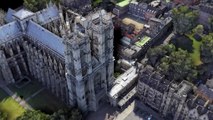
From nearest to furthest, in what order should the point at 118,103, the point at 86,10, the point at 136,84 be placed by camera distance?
the point at 118,103 < the point at 136,84 < the point at 86,10

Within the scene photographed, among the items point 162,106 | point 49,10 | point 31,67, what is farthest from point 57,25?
point 162,106

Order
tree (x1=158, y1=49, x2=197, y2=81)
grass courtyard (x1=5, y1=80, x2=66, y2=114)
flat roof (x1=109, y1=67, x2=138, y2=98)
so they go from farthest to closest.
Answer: tree (x1=158, y1=49, x2=197, y2=81) → grass courtyard (x1=5, y1=80, x2=66, y2=114) → flat roof (x1=109, y1=67, x2=138, y2=98)

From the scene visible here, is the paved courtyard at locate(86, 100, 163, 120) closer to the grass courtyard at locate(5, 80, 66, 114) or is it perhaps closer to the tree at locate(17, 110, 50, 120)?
the grass courtyard at locate(5, 80, 66, 114)

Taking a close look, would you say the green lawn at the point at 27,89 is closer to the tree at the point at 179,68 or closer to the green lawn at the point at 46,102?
the green lawn at the point at 46,102

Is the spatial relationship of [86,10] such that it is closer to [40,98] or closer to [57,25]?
[57,25]

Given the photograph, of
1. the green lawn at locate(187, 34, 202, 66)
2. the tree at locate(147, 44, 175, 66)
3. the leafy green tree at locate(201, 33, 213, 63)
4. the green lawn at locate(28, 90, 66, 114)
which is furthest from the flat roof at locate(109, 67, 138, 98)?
the leafy green tree at locate(201, 33, 213, 63)

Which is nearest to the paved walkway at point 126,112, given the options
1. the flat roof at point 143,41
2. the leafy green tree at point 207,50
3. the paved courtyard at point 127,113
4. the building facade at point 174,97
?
the paved courtyard at point 127,113
